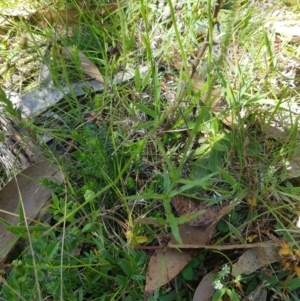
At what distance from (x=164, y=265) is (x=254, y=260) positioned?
24cm

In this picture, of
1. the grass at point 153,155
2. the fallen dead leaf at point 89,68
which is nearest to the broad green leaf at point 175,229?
the grass at point 153,155

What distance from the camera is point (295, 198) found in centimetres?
127

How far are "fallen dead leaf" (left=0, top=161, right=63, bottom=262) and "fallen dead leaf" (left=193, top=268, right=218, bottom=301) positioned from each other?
0.52 metres

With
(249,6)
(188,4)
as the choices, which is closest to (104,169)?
(188,4)

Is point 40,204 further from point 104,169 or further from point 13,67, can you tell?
point 13,67

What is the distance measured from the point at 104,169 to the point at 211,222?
0.34 m

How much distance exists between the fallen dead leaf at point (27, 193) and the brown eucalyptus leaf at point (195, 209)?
0.37 metres

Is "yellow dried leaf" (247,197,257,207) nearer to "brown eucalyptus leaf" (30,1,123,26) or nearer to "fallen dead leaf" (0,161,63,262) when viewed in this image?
"fallen dead leaf" (0,161,63,262)

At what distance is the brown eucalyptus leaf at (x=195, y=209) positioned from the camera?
1.26 metres

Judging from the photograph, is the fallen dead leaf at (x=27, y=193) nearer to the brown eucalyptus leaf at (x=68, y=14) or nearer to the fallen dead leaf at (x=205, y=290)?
the fallen dead leaf at (x=205, y=290)

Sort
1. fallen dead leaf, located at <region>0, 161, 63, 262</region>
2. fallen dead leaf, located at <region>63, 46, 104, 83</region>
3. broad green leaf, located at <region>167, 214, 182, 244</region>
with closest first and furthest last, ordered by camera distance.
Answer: broad green leaf, located at <region>167, 214, 182, 244</region> → fallen dead leaf, located at <region>0, 161, 63, 262</region> → fallen dead leaf, located at <region>63, 46, 104, 83</region>

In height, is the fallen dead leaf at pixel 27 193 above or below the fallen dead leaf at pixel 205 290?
above

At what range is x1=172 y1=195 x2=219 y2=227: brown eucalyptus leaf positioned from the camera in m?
1.26

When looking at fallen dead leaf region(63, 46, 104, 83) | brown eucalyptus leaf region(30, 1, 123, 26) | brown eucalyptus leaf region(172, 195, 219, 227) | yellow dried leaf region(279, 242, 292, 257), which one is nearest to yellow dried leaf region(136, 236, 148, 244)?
brown eucalyptus leaf region(172, 195, 219, 227)
